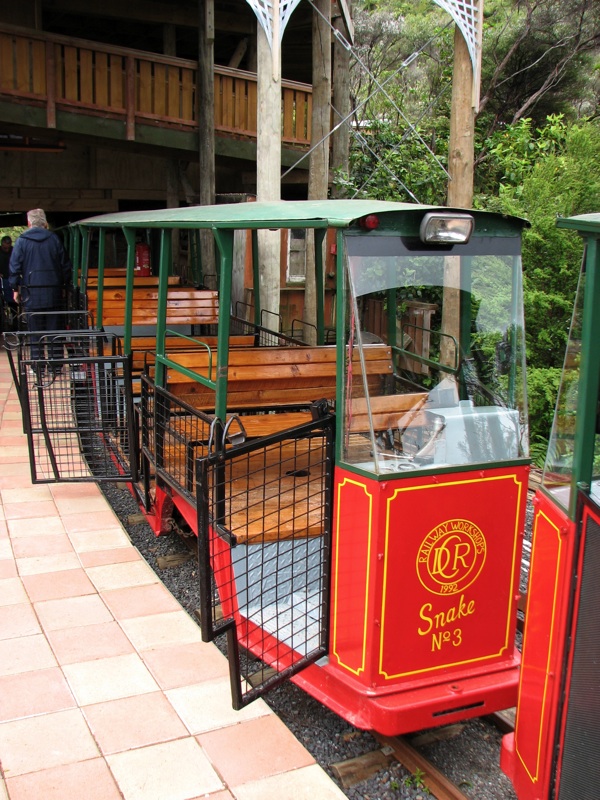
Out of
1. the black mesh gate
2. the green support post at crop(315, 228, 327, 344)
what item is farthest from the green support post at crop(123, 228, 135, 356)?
the black mesh gate

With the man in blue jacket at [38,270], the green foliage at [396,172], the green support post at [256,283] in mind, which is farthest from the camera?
the green foliage at [396,172]

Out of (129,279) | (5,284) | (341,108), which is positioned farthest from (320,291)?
(5,284)

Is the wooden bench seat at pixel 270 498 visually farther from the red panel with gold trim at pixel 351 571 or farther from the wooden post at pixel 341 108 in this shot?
the wooden post at pixel 341 108

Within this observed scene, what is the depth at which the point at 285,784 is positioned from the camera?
3123 millimetres

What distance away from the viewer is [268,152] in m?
7.44

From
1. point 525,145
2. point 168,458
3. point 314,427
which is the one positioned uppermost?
point 525,145

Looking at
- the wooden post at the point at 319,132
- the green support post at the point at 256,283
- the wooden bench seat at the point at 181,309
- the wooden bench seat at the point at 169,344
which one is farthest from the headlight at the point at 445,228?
the wooden post at the point at 319,132

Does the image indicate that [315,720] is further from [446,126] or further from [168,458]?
[446,126]

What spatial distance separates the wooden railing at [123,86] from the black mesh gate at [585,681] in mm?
10328

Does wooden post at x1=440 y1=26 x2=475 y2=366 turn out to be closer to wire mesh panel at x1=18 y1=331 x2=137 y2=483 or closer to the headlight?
wire mesh panel at x1=18 y1=331 x2=137 y2=483

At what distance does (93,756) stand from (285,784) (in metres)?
0.81

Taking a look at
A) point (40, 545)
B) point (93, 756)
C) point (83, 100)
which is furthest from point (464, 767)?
point (83, 100)

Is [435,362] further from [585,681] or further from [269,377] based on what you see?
[585,681]

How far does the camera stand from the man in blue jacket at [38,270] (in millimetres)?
9078
